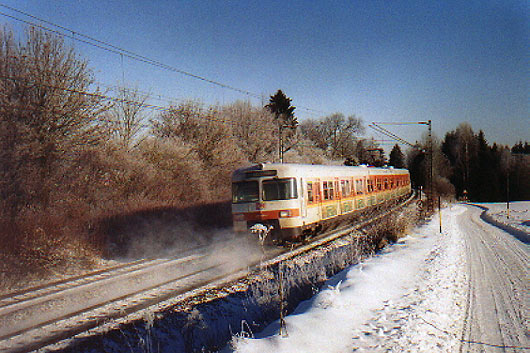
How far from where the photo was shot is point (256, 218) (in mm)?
12359

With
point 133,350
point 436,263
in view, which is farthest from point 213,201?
point 133,350

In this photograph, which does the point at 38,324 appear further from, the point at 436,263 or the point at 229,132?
the point at 229,132

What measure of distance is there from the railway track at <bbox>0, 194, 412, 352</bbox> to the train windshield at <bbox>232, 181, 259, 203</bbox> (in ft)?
6.77

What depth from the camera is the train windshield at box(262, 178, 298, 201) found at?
40.1ft

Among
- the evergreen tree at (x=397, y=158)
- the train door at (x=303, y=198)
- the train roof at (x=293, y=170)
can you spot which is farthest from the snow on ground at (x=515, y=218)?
the evergreen tree at (x=397, y=158)

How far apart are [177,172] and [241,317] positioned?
16117 millimetres

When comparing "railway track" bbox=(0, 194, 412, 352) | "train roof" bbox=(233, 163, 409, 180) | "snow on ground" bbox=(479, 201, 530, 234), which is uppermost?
"train roof" bbox=(233, 163, 409, 180)

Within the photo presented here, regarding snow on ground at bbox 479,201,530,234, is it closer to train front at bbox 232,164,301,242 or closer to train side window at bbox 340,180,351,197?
train side window at bbox 340,180,351,197

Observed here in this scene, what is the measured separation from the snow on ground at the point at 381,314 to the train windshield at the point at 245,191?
488cm

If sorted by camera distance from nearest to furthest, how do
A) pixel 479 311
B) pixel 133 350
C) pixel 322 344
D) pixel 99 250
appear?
pixel 322 344 < pixel 133 350 < pixel 479 311 < pixel 99 250

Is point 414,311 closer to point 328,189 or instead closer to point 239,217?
point 239,217

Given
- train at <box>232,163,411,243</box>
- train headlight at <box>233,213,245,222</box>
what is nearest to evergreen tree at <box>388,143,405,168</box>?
train at <box>232,163,411,243</box>

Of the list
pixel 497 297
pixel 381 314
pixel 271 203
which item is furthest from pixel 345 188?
pixel 381 314

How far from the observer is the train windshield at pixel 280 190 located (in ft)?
40.1
